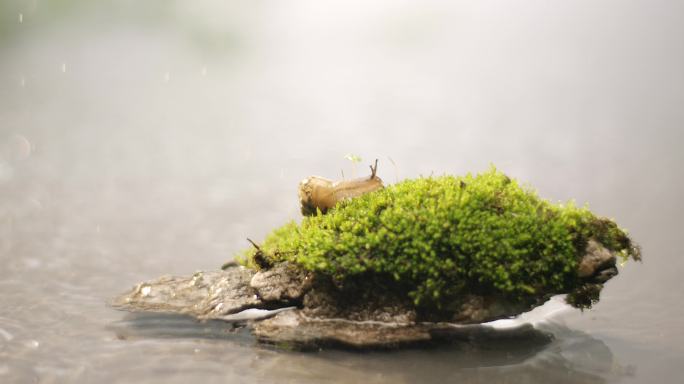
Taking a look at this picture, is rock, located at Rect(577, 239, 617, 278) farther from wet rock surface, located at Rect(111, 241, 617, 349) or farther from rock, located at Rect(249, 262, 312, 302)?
rock, located at Rect(249, 262, 312, 302)

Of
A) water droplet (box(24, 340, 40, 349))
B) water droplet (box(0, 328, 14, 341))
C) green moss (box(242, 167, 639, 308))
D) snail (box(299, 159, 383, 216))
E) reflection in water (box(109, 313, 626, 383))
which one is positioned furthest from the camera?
snail (box(299, 159, 383, 216))

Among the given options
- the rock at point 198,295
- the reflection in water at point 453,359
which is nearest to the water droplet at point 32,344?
the reflection in water at point 453,359

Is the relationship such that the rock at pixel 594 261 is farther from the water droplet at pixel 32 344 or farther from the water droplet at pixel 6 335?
the water droplet at pixel 6 335

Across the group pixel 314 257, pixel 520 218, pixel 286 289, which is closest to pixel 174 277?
pixel 286 289

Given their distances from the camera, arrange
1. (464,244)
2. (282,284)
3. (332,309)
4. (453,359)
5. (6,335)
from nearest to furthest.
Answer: (453,359) → (464,244) → (332,309) → (282,284) → (6,335)

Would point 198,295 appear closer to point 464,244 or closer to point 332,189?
point 332,189

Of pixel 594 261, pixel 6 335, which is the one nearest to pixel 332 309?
pixel 594 261

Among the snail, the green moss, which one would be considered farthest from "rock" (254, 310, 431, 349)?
the snail
